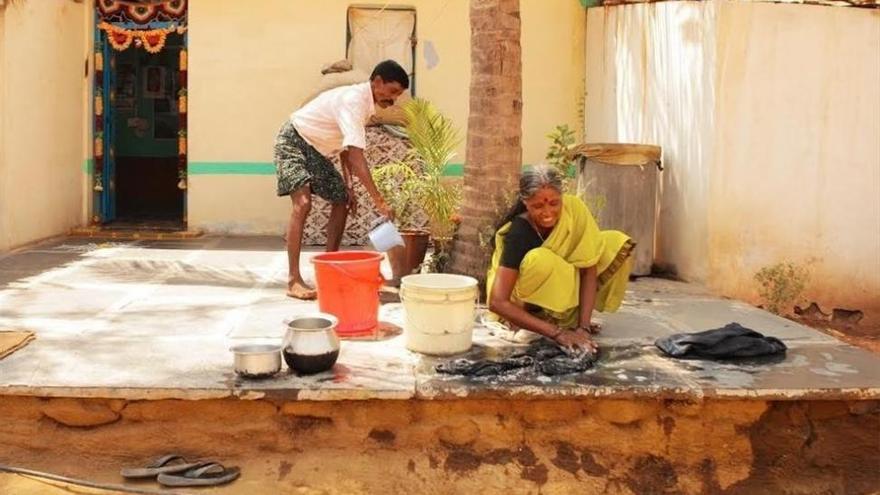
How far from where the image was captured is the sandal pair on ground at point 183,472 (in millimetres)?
3646

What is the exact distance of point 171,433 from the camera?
12.9ft

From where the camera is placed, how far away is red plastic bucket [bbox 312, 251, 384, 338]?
4754 millimetres

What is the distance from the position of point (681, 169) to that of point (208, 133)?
5142 millimetres

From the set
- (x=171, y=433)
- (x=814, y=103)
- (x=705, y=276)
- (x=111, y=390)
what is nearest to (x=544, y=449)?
(x=171, y=433)

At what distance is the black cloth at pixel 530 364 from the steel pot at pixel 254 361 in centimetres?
77

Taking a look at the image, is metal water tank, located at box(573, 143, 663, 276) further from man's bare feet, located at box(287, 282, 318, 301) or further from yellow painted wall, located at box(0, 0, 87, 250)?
yellow painted wall, located at box(0, 0, 87, 250)

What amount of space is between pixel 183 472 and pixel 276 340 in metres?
1.06

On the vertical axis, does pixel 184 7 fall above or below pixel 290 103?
above

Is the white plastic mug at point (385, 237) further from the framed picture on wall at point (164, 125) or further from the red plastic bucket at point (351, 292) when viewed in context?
the framed picture on wall at point (164, 125)

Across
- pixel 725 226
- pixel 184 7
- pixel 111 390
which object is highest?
pixel 184 7

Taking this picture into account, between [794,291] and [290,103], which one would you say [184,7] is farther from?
[794,291]

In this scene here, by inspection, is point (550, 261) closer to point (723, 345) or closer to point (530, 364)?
point (530, 364)

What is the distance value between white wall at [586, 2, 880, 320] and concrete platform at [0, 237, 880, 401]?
63 cm

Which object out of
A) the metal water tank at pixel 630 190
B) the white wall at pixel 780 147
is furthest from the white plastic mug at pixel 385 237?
the white wall at pixel 780 147
